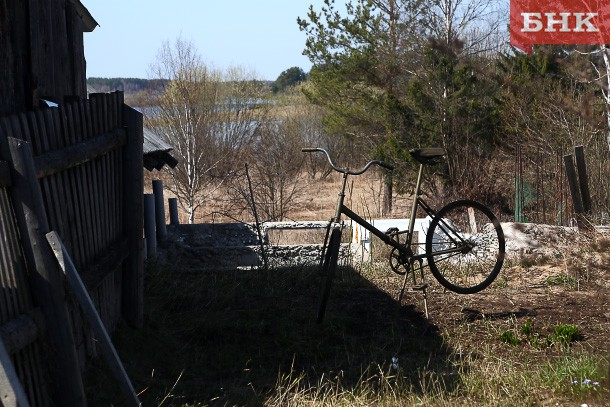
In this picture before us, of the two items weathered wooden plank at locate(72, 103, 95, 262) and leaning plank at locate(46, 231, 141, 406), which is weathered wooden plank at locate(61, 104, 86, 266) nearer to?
weathered wooden plank at locate(72, 103, 95, 262)

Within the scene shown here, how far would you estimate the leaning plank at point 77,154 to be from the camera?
4.19 metres

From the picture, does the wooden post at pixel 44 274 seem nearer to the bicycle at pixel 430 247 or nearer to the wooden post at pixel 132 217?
the wooden post at pixel 132 217

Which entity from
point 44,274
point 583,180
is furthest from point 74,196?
point 583,180

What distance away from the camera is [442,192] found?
23.8m

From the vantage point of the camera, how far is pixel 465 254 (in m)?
7.43

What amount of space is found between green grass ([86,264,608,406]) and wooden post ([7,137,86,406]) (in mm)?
480

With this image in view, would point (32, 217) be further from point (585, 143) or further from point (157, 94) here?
point (157, 94)

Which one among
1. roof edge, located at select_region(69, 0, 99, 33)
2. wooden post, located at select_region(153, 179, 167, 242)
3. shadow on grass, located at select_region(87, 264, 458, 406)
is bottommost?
shadow on grass, located at select_region(87, 264, 458, 406)

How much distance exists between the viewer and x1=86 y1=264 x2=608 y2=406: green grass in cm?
464

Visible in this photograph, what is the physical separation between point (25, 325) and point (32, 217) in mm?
472

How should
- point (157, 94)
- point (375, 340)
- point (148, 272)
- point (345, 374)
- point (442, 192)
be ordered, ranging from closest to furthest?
point (345, 374) < point (375, 340) < point (148, 272) < point (442, 192) < point (157, 94)

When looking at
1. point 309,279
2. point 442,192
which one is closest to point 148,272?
point 309,279

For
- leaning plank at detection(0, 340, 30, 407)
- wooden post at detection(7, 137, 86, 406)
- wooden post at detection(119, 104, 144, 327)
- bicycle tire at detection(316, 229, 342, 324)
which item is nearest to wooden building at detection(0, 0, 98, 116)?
wooden post at detection(119, 104, 144, 327)

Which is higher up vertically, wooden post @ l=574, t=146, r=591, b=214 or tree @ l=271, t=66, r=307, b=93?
tree @ l=271, t=66, r=307, b=93
